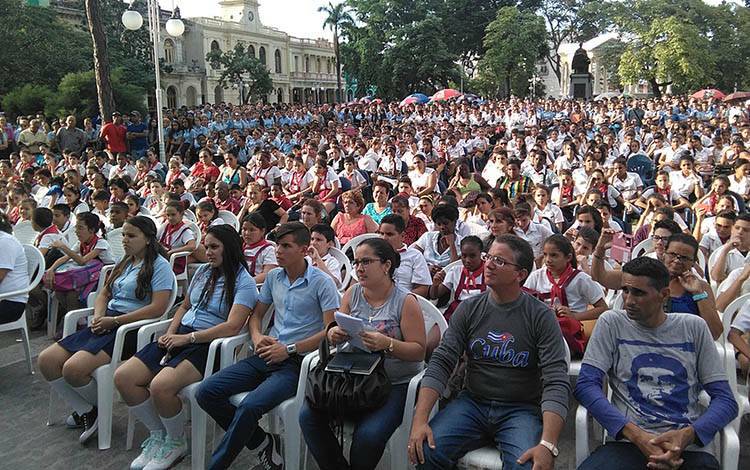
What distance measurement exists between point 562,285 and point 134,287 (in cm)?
260

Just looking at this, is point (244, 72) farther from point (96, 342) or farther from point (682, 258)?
point (682, 258)

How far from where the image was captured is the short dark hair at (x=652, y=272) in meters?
2.57

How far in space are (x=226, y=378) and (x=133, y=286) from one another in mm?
1110

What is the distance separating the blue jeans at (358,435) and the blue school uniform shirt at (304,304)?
0.58 metres

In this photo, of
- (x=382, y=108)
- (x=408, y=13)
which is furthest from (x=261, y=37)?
(x=382, y=108)

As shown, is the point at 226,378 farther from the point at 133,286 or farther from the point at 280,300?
the point at 133,286

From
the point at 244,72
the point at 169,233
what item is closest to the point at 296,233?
the point at 169,233

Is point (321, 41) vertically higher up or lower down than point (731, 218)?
higher up

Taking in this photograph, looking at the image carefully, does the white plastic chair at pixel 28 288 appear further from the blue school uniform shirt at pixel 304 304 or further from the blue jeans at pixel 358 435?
the blue jeans at pixel 358 435

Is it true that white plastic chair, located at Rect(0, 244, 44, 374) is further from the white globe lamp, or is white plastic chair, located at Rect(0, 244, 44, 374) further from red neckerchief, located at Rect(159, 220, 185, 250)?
the white globe lamp

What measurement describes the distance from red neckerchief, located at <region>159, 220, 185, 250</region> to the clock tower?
63.9m

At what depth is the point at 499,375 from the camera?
2.79m

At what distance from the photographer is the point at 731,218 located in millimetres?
4551

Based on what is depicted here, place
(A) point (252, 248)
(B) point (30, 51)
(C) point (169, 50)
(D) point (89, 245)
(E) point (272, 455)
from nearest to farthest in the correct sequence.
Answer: (E) point (272, 455), (A) point (252, 248), (D) point (89, 245), (B) point (30, 51), (C) point (169, 50)
